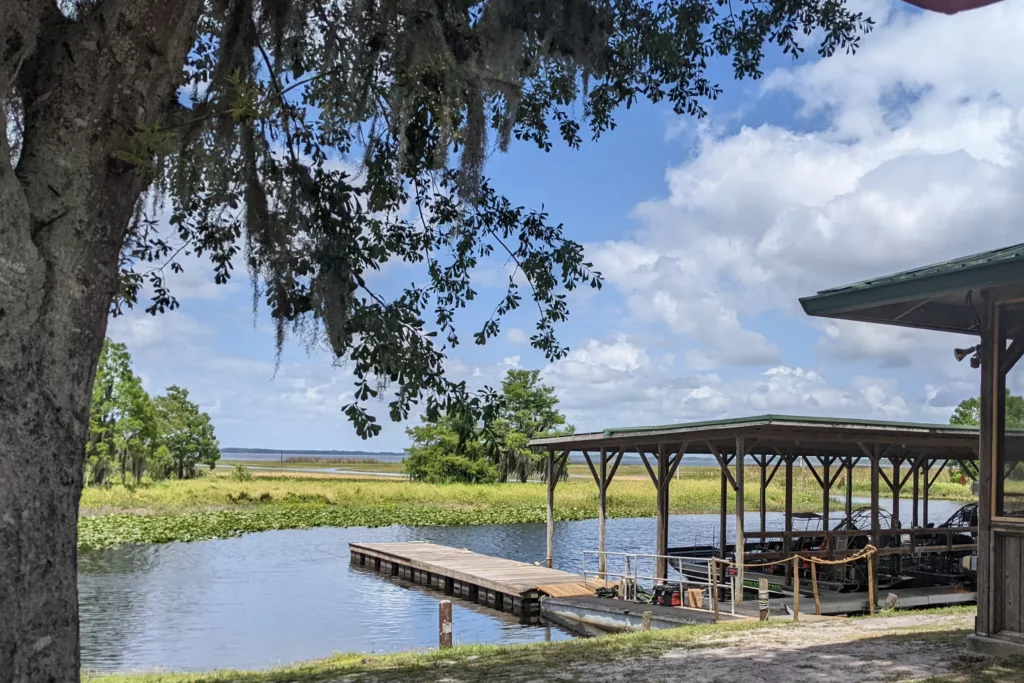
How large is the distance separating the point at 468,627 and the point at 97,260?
42.4 ft

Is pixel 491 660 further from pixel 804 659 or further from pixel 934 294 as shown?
pixel 934 294

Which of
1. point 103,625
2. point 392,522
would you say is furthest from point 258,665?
point 392,522

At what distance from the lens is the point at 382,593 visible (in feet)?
69.3

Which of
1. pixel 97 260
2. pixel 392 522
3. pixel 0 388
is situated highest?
pixel 97 260

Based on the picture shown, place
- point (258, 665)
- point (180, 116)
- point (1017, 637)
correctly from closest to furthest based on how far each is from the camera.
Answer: point (180, 116) < point (1017, 637) < point (258, 665)

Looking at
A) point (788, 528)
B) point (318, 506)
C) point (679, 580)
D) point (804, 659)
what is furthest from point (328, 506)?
point (804, 659)

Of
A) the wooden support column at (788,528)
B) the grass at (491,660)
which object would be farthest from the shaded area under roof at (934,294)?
the wooden support column at (788,528)

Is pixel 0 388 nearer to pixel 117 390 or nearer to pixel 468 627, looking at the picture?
pixel 468 627

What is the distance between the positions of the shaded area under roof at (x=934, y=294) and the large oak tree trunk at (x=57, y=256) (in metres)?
5.20

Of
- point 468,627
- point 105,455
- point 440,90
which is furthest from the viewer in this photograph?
point 105,455

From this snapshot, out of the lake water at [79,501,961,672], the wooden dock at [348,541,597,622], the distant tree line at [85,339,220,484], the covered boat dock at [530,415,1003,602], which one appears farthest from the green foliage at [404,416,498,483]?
the covered boat dock at [530,415,1003,602]

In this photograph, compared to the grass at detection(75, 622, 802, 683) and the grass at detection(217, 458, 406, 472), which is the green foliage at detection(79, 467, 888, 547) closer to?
the grass at detection(75, 622, 802, 683)

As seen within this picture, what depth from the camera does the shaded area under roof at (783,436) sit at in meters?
13.6

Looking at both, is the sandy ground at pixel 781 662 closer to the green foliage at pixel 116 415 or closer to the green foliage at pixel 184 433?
the green foliage at pixel 116 415
